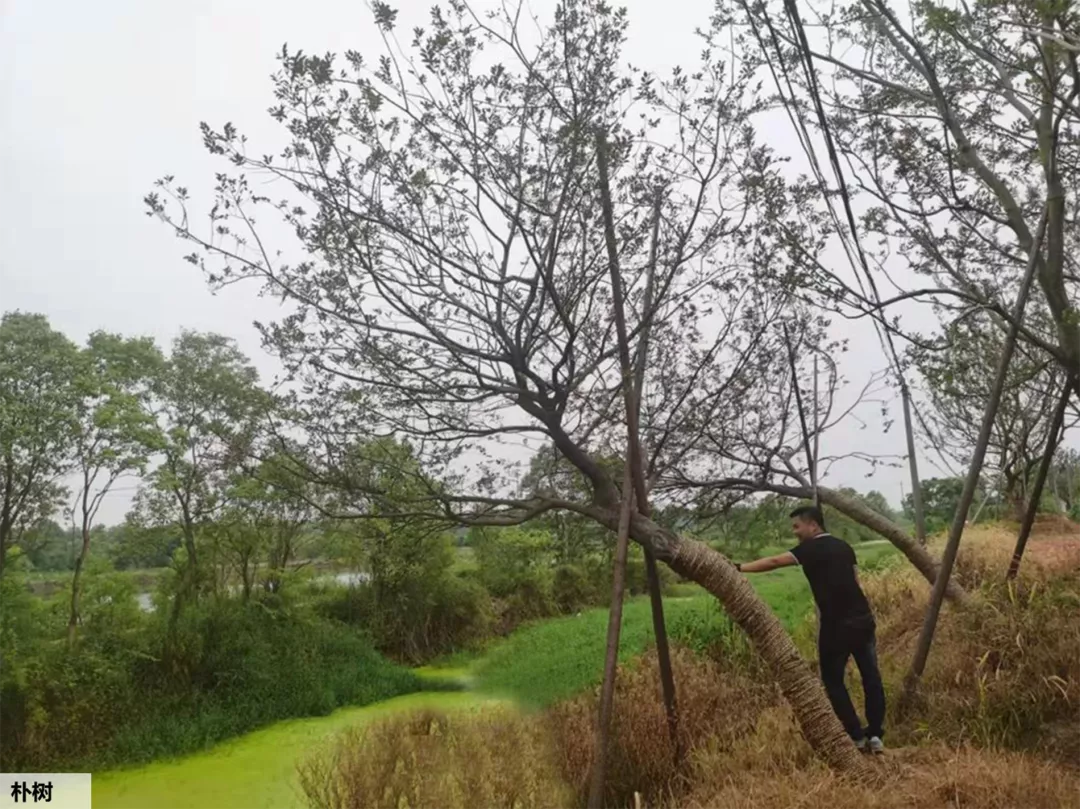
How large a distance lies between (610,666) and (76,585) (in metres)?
3.31

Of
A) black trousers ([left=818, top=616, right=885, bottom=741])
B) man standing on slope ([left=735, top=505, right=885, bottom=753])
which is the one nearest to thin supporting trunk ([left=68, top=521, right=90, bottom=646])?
man standing on slope ([left=735, top=505, right=885, bottom=753])

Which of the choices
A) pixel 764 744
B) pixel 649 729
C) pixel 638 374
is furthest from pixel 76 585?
pixel 764 744

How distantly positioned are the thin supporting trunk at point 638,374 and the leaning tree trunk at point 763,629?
0.09 meters

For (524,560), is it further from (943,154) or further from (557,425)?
(943,154)

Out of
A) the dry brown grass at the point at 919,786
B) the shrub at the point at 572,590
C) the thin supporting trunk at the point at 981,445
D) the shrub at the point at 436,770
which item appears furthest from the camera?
the shrub at the point at 572,590

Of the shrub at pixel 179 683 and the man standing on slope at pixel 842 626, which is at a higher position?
the man standing on slope at pixel 842 626

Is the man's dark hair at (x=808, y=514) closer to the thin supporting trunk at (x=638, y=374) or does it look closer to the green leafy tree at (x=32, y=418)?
the thin supporting trunk at (x=638, y=374)

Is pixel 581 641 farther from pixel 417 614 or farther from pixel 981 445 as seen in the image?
pixel 981 445

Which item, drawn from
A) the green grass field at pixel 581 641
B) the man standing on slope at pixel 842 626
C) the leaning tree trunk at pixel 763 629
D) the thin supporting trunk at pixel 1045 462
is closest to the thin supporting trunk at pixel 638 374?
the leaning tree trunk at pixel 763 629

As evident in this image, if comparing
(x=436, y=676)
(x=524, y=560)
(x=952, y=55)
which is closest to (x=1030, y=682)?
(x=952, y=55)

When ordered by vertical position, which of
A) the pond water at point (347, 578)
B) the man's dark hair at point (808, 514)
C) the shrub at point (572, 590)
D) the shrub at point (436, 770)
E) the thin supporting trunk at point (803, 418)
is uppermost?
the thin supporting trunk at point (803, 418)

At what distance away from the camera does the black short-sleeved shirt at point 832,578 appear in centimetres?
271

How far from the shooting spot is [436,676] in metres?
5.36

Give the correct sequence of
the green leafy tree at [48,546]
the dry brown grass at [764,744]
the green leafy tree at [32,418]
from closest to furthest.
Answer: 1. the dry brown grass at [764,744]
2. the green leafy tree at [32,418]
3. the green leafy tree at [48,546]
